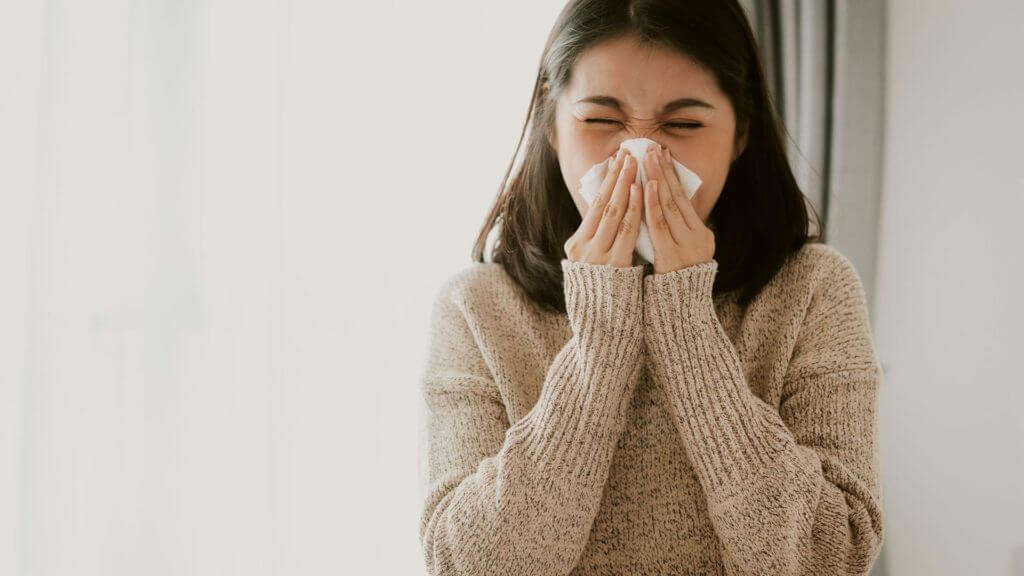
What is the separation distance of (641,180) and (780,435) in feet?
1.22

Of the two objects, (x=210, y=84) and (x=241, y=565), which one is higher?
(x=210, y=84)

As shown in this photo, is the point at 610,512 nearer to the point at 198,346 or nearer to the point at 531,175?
the point at 531,175

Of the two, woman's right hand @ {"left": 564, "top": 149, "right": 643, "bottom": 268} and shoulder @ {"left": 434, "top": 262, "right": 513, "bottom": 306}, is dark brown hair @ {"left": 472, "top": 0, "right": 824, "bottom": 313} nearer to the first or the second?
shoulder @ {"left": 434, "top": 262, "right": 513, "bottom": 306}

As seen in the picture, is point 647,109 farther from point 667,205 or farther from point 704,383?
point 704,383

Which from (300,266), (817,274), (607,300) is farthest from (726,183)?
(300,266)

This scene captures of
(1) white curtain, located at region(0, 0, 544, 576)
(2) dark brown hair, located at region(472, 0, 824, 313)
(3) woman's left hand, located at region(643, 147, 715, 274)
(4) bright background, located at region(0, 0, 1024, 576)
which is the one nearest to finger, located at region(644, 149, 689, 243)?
(3) woman's left hand, located at region(643, 147, 715, 274)

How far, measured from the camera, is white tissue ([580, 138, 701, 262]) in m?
0.99

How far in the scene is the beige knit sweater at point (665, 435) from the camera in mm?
896

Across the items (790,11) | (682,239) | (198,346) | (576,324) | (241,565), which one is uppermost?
(790,11)

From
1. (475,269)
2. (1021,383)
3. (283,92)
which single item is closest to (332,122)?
(283,92)

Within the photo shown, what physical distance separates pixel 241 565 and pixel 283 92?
42.3 inches

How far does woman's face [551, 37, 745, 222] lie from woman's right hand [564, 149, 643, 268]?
0.05 metres

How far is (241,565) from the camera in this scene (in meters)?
1.65

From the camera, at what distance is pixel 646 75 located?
3.24ft
